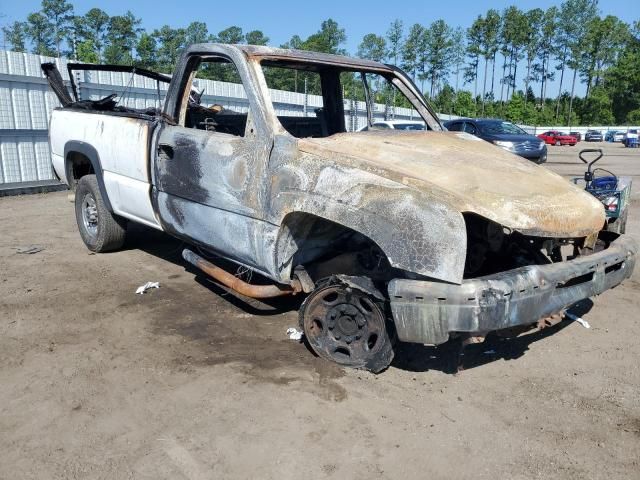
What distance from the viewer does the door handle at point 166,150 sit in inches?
170

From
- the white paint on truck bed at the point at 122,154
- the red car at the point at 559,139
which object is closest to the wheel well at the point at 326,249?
the white paint on truck bed at the point at 122,154

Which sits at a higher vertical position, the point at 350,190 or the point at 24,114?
the point at 24,114

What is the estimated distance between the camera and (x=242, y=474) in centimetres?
253

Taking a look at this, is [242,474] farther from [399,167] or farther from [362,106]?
[362,106]

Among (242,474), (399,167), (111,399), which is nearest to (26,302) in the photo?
(111,399)

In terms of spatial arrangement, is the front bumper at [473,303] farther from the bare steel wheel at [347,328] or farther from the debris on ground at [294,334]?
the debris on ground at [294,334]

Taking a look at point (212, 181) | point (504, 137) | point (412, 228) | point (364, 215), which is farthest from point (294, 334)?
point (504, 137)

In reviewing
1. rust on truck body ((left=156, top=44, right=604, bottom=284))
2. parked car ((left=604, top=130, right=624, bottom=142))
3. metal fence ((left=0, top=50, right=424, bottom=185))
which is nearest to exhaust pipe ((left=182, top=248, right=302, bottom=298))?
rust on truck body ((left=156, top=44, right=604, bottom=284))

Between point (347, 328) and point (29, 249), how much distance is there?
4552 millimetres

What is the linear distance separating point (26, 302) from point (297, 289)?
8.15 ft

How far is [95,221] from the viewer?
608cm

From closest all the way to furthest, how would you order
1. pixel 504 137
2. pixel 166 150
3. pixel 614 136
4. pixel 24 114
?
pixel 166 150 < pixel 24 114 < pixel 504 137 < pixel 614 136

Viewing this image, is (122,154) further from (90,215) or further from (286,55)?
(286,55)

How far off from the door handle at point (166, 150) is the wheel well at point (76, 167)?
1.93 m
